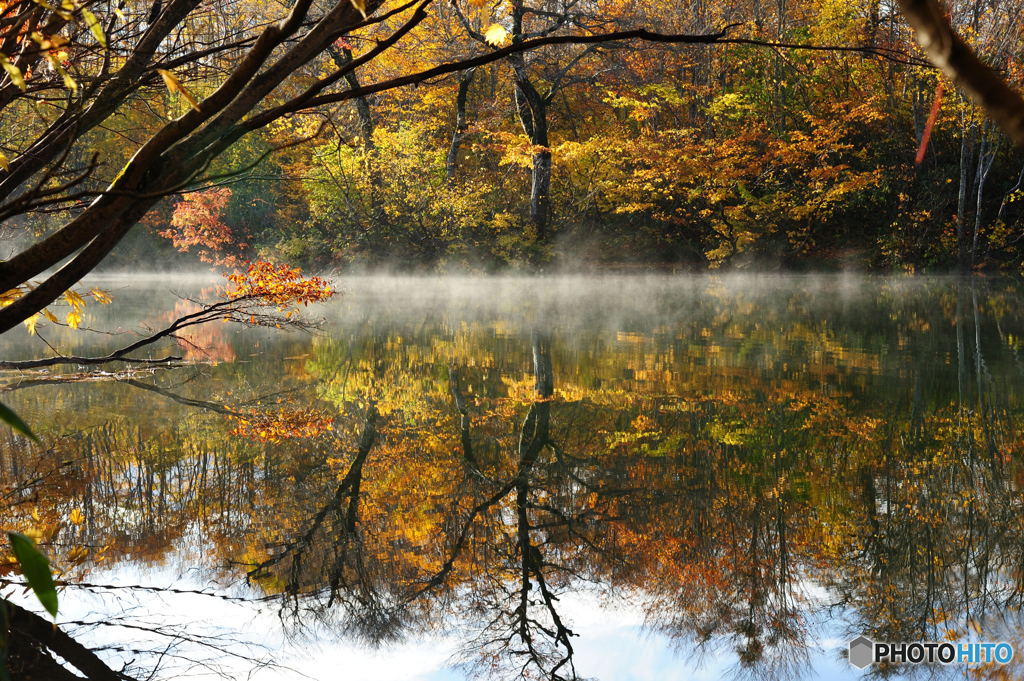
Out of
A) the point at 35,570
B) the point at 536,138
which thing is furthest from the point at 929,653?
the point at 536,138

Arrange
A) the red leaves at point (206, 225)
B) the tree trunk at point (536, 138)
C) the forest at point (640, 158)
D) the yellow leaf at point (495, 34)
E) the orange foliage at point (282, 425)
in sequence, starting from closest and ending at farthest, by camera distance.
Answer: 1. the yellow leaf at point (495, 34)
2. the orange foliage at point (282, 425)
3. the forest at point (640, 158)
4. the tree trunk at point (536, 138)
5. the red leaves at point (206, 225)

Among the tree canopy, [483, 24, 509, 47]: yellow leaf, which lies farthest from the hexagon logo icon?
the tree canopy

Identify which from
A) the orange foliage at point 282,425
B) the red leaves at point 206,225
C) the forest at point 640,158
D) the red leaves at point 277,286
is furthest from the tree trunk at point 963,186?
the red leaves at point 206,225

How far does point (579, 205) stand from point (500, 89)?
4.12 metres

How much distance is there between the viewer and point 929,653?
250 centimetres

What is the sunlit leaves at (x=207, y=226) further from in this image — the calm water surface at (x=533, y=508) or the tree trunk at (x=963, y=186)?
the tree trunk at (x=963, y=186)

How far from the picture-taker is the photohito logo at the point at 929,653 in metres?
2.45

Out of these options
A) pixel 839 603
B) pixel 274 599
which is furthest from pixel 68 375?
pixel 839 603

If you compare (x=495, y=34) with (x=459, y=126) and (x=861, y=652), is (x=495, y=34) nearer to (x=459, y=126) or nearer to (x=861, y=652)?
(x=861, y=652)

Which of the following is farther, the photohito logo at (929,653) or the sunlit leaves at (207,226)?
the sunlit leaves at (207,226)

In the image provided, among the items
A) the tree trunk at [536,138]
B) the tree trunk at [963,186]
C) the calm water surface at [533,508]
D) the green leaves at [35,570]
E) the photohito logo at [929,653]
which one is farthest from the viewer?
the tree trunk at [536,138]

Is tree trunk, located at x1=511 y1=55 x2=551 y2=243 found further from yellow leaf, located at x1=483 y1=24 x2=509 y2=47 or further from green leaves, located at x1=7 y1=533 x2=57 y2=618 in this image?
green leaves, located at x1=7 y1=533 x2=57 y2=618

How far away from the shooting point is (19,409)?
5.86 meters

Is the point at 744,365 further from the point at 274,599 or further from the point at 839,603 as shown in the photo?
the point at 274,599
